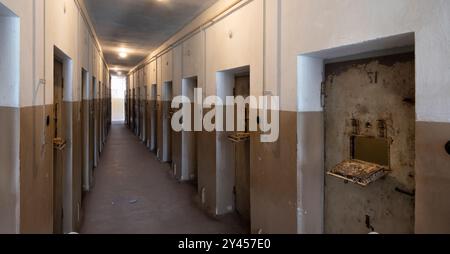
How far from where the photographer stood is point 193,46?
4.57 m

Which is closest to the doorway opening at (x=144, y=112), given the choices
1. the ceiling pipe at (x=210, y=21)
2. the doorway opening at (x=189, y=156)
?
the ceiling pipe at (x=210, y=21)

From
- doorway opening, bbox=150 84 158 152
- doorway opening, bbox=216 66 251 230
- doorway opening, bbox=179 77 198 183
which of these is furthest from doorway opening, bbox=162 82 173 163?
doorway opening, bbox=216 66 251 230

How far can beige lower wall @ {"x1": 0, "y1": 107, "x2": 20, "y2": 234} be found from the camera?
5.04 ft

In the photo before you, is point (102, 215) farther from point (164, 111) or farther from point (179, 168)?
point (164, 111)

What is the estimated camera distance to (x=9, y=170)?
5.13ft

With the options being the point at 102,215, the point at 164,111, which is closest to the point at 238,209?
the point at 102,215

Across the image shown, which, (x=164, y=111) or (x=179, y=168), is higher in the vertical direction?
(x=164, y=111)

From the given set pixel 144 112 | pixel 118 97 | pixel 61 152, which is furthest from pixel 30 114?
pixel 118 97

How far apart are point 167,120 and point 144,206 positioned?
9.40ft

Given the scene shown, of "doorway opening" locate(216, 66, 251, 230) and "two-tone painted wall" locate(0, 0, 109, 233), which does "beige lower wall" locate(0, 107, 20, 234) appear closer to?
"two-tone painted wall" locate(0, 0, 109, 233)

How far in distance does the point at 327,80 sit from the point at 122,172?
4.88 m

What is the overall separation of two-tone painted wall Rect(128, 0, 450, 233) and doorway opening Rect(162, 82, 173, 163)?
2577 mm

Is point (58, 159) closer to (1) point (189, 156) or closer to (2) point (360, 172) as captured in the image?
(1) point (189, 156)

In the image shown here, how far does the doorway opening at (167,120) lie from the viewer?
21.6ft
